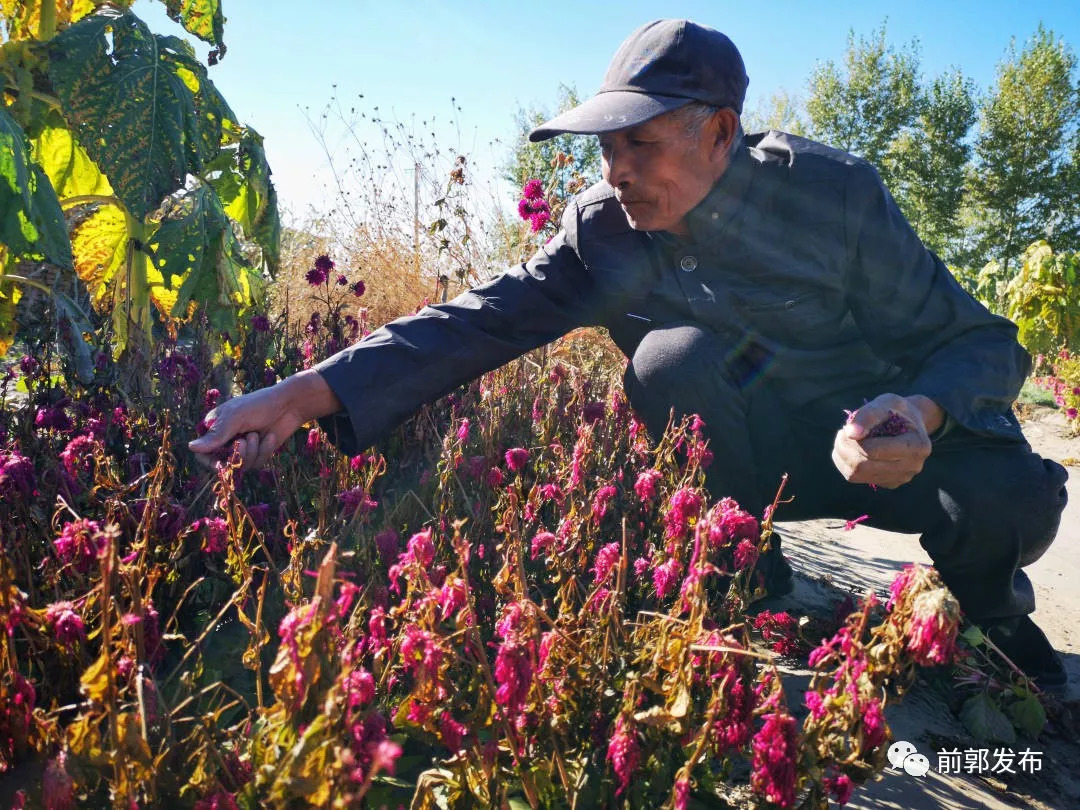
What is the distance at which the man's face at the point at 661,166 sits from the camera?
2.29m

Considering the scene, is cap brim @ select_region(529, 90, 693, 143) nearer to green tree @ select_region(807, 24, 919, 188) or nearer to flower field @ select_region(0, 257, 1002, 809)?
flower field @ select_region(0, 257, 1002, 809)

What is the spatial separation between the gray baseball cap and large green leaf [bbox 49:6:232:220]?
115cm

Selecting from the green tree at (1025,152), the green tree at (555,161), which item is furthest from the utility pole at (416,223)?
the green tree at (1025,152)

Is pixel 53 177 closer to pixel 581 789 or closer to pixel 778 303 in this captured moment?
pixel 778 303

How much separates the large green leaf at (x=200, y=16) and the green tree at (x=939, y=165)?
31650 millimetres

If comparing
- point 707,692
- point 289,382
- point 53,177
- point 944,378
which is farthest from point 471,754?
point 53,177

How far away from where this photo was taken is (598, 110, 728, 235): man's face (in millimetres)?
2285

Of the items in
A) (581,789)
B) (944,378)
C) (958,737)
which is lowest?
(958,737)

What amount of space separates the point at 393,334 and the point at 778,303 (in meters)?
1.19

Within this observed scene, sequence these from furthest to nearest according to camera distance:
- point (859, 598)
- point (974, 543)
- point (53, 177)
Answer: point (53, 177) → point (859, 598) → point (974, 543)

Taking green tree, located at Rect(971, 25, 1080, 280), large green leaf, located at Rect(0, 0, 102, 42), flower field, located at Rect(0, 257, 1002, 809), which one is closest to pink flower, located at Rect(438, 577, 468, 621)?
flower field, located at Rect(0, 257, 1002, 809)

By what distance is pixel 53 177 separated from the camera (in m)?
3.29

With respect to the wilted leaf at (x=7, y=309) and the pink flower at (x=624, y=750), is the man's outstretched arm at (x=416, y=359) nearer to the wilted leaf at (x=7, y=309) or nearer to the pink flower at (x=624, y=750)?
the pink flower at (x=624, y=750)

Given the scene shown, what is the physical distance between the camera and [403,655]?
1.37 metres
